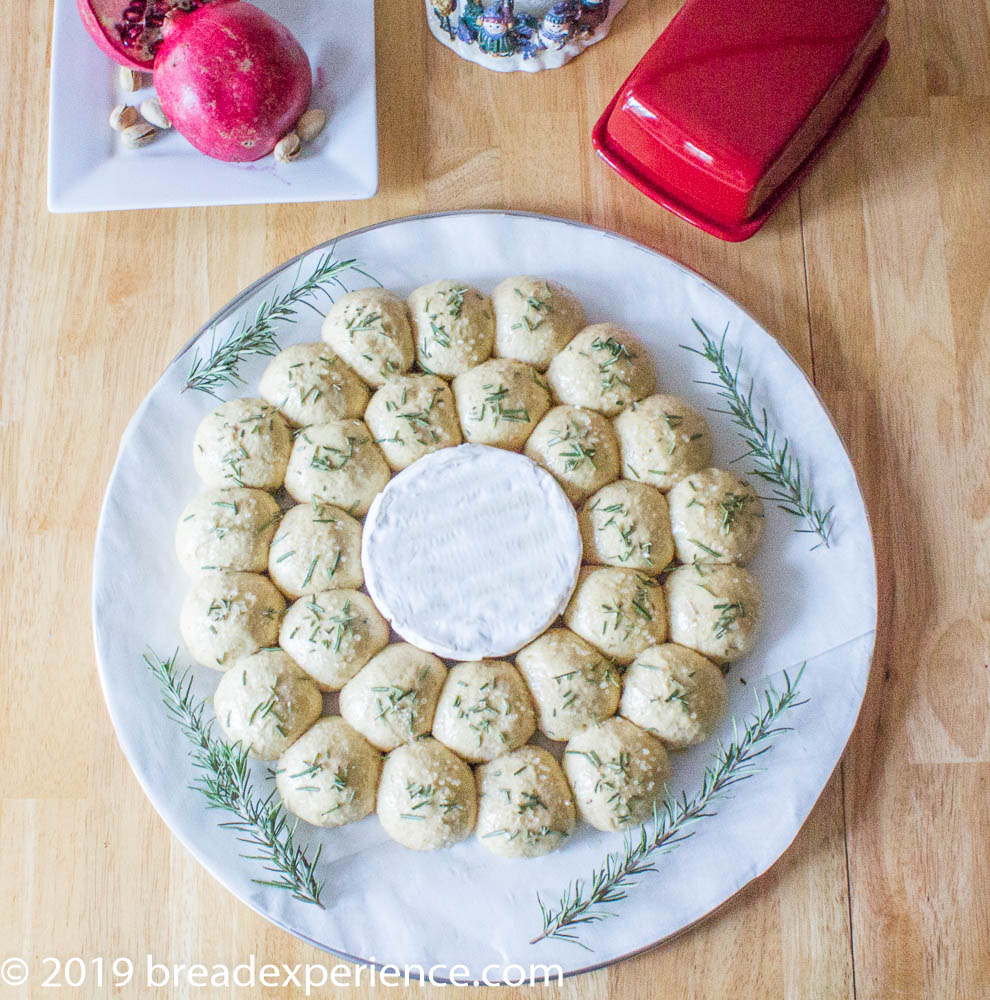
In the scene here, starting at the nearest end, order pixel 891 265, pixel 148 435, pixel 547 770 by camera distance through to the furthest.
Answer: pixel 547 770 → pixel 148 435 → pixel 891 265

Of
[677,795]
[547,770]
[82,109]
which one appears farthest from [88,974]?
[82,109]

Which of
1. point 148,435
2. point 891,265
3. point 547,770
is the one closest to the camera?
point 547,770

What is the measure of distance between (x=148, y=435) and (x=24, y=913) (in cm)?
79

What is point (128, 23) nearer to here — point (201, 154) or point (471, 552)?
point (201, 154)

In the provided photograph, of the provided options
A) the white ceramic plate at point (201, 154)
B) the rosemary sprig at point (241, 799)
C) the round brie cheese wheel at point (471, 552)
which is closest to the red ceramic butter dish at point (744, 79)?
the white ceramic plate at point (201, 154)

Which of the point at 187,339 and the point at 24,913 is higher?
the point at 187,339

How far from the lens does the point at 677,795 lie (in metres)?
1.43

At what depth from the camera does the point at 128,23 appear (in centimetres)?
148

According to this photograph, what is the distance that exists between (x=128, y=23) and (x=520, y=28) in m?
0.62

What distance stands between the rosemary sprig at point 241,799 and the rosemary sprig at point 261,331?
1.46ft

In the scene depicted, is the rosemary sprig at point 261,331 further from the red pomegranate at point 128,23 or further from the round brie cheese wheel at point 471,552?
the red pomegranate at point 128,23

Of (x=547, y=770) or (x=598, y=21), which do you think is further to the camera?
(x=598, y=21)

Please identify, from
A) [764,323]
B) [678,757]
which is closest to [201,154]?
[764,323]

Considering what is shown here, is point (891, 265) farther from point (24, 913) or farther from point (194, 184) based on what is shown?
point (24, 913)
